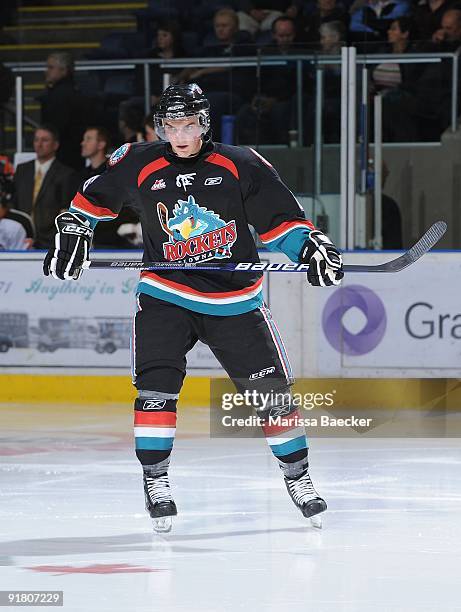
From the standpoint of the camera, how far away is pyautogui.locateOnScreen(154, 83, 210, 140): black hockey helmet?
3.56 meters

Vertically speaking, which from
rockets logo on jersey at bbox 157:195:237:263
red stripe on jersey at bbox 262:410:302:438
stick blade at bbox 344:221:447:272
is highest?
rockets logo on jersey at bbox 157:195:237:263

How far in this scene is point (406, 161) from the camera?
633cm

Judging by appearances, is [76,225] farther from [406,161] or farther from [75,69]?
[75,69]

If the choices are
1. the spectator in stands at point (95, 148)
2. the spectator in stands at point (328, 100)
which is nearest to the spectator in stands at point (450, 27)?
the spectator in stands at point (328, 100)

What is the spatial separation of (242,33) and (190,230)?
4075mm

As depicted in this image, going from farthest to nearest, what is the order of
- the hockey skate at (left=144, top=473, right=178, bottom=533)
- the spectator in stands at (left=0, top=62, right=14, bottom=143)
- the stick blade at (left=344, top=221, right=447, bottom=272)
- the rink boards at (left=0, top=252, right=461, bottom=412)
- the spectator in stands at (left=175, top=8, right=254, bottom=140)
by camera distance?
1. the spectator in stands at (left=0, top=62, right=14, bottom=143)
2. the spectator in stands at (left=175, top=8, right=254, bottom=140)
3. the rink boards at (left=0, top=252, right=461, bottom=412)
4. the stick blade at (left=344, top=221, right=447, bottom=272)
5. the hockey skate at (left=144, top=473, right=178, bottom=533)

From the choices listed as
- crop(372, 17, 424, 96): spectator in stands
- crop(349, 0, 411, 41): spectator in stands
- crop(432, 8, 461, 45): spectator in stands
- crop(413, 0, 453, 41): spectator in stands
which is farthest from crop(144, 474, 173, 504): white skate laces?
crop(413, 0, 453, 41): spectator in stands

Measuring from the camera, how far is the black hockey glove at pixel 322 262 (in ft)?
11.7

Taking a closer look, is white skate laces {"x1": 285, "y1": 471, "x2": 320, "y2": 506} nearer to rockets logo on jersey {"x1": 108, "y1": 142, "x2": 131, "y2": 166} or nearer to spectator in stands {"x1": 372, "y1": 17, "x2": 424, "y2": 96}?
rockets logo on jersey {"x1": 108, "y1": 142, "x2": 131, "y2": 166}

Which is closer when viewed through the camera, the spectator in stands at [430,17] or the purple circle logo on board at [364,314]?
the purple circle logo on board at [364,314]

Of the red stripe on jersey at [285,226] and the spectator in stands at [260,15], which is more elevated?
the spectator in stands at [260,15]

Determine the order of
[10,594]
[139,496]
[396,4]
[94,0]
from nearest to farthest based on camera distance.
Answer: [10,594] → [139,496] → [396,4] → [94,0]

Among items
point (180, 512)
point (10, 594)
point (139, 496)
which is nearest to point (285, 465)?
point (180, 512)

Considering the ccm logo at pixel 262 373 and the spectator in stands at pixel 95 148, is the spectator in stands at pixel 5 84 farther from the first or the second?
the ccm logo at pixel 262 373
